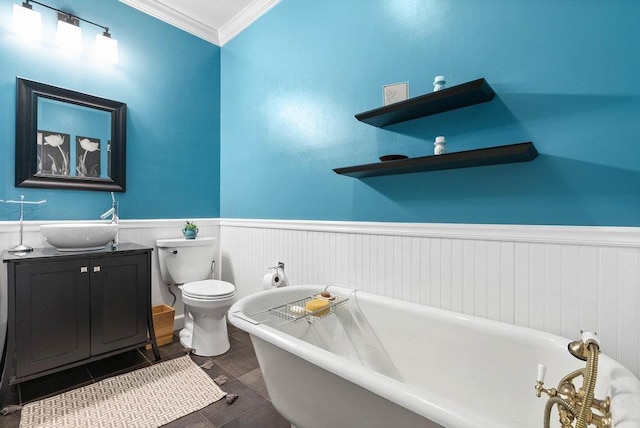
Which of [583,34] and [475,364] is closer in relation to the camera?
[583,34]

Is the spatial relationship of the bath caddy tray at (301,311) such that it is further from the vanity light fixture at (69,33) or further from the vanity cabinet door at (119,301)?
the vanity light fixture at (69,33)

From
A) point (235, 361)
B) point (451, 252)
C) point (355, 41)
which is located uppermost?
point (355, 41)

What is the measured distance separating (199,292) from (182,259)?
50 centimetres

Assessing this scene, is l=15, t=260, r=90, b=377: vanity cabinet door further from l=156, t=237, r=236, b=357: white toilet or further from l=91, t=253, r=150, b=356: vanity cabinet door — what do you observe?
l=156, t=237, r=236, b=357: white toilet

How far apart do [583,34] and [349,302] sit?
163cm

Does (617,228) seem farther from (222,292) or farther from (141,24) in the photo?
(141,24)

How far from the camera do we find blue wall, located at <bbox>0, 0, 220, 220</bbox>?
2021 mm

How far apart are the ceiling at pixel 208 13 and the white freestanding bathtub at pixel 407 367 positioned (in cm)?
249

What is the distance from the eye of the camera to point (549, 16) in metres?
1.28

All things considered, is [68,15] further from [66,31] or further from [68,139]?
[68,139]

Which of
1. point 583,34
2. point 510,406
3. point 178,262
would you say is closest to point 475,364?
point 510,406

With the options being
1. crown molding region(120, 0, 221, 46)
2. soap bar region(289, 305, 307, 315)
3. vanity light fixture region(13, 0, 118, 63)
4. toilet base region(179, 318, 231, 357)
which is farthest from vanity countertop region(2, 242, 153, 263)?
crown molding region(120, 0, 221, 46)

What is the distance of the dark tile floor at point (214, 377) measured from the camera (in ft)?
5.01

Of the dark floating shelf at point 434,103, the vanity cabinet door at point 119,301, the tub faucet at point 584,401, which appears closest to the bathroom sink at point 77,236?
the vanity cabinet door at point 119,301
